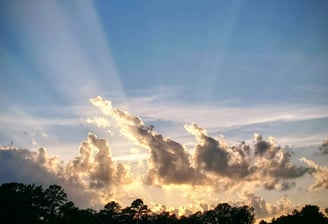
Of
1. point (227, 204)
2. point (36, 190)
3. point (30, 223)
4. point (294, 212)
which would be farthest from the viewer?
point (227, 204)

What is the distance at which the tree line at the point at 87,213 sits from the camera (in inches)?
4414

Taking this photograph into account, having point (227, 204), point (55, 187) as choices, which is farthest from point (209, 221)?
point (55, 187)

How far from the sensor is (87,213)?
463 ft

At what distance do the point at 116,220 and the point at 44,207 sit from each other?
53.7 metres

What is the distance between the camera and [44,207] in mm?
131625

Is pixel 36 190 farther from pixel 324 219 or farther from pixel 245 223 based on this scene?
pixel 324 219

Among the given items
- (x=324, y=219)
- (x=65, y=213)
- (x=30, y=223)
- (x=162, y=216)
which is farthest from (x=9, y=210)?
(x=324, y=219)

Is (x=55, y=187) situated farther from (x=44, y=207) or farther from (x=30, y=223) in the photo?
(x=30, y=223)

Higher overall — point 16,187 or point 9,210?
point 16,187

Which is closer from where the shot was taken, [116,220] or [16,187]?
[16,187]

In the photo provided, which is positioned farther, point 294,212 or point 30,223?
point 294,212

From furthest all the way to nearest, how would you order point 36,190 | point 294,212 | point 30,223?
point 294,212 → point 36,190 → point 30,223

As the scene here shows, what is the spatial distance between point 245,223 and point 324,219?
35.7 metres

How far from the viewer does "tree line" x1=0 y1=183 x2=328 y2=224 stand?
11212cm
